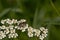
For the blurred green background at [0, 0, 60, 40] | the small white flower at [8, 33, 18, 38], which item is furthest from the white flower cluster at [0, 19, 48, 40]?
the blurred green background at [0, 0, 60, 40]

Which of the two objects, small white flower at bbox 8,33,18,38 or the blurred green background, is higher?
the blurred green background

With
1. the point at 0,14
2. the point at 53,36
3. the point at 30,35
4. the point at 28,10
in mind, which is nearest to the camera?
the point at 30,35

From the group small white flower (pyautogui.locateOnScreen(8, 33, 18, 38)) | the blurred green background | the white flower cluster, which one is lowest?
small white flower (pyautogui.locateOnScreen(8, 33, 18, 38))

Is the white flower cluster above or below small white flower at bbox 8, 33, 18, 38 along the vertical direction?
above

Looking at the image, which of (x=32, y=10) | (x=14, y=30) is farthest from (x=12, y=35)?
(x=32, y=10)

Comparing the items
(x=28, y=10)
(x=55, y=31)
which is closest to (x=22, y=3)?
(x=28, y=10)

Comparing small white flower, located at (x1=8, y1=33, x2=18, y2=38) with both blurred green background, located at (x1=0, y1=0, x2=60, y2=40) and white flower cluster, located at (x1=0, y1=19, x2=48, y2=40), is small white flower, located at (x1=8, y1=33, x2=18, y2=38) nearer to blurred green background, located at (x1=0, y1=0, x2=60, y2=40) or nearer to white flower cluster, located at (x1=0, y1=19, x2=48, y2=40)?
white flower cluster, located at (x1=0, y1=19, x2=48, y2=40)

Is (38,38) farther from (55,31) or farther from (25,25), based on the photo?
(55,31)

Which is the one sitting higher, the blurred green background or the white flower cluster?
the blurred green background

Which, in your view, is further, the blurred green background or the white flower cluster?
the blurred green background

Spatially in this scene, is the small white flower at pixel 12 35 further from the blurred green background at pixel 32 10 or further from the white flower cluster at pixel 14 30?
the blurred green background at pixel 32 10
